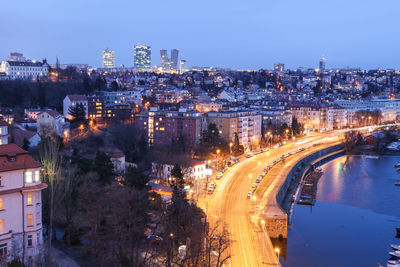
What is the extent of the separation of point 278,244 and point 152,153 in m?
8.04

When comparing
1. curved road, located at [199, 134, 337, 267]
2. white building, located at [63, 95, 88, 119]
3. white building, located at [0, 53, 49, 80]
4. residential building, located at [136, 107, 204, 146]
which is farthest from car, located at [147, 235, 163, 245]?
white building, located at [0, 53, 49, 80]

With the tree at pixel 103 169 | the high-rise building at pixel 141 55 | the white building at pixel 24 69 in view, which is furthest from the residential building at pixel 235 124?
the high-rise building at pixel 141 55

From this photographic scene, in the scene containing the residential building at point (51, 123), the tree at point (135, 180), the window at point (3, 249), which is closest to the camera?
the window at point (3, 249)

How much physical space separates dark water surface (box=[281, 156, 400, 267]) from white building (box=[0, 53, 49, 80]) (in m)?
21.7

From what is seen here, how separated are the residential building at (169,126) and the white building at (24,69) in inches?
496

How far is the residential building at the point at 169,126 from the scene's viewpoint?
2033 cm

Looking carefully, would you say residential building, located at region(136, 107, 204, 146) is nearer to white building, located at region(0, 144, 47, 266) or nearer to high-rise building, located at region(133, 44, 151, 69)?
white building, located at region(0, 144, 47, 266)

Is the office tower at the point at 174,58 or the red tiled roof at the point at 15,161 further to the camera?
the office tower at the point at 174,58

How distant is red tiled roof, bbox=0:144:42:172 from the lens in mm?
7027

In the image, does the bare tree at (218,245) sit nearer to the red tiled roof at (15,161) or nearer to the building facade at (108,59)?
the red tiled roof at (15,161)

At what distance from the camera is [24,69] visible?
30.8 meters

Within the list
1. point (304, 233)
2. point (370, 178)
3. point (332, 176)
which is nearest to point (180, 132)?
point (332, 176)

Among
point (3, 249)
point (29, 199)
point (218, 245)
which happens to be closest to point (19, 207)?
point (29, 199)

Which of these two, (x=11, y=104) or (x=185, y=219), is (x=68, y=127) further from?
(x=185, y=219)
